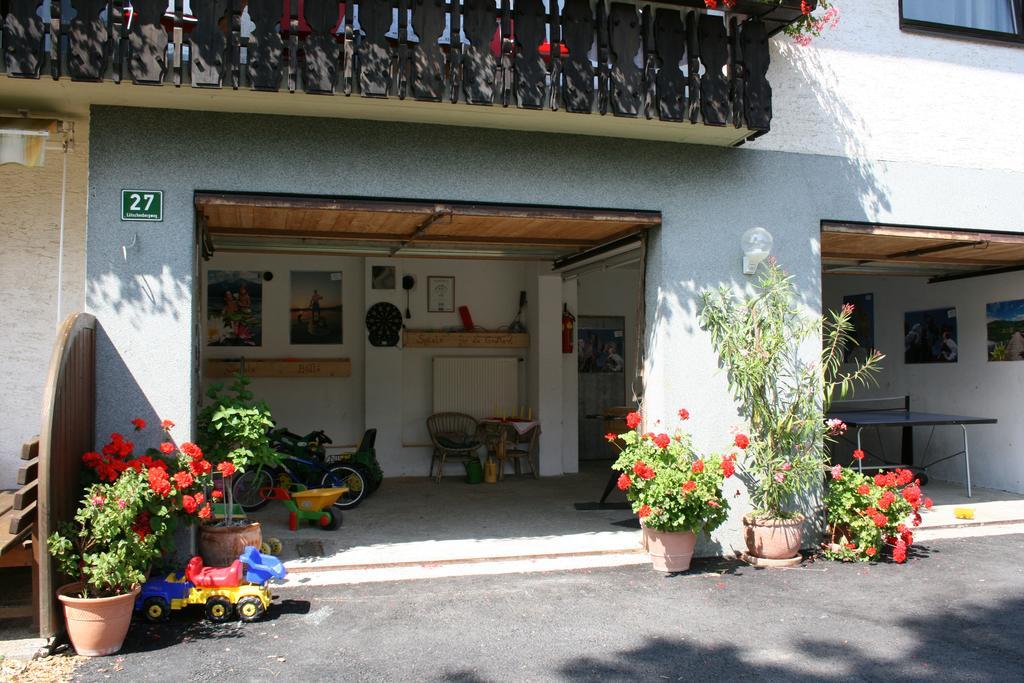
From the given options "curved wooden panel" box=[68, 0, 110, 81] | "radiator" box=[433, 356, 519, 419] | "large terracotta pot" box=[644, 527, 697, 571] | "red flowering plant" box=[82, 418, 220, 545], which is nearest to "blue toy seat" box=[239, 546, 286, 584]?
"red flowering plant" box=[82, 418, 220, 545]

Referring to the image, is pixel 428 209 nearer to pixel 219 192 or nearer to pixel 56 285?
pixel 219 192

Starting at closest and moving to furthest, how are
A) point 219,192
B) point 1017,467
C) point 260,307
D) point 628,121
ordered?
point 219,192
point 628,121
point 1017,467
point 260,307

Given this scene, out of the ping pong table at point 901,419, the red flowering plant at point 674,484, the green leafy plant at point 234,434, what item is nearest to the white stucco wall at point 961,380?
the ping pong table at point 901,419

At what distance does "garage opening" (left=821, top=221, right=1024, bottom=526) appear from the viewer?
8.77m

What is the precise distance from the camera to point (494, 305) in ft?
37.9

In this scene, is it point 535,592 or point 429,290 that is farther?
point 429,290

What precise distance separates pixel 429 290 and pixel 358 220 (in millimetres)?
4619

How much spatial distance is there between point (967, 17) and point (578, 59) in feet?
14.6

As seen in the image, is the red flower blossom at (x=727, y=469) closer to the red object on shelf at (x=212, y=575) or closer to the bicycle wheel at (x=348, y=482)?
the red object on shelf at (x=212, y=575)

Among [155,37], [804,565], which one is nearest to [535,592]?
[804,565]

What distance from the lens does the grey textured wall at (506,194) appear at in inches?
223

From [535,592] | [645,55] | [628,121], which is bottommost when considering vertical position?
[535,592]

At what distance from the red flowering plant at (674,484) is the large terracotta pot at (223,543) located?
2.64 meters

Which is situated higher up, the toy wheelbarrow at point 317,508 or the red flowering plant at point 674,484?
the red flowering plant at point 674,484
